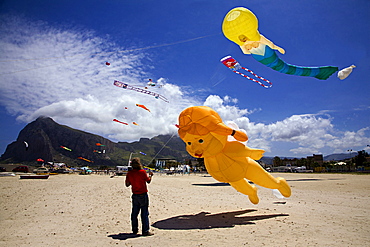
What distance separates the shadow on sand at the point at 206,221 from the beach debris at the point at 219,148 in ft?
3.59

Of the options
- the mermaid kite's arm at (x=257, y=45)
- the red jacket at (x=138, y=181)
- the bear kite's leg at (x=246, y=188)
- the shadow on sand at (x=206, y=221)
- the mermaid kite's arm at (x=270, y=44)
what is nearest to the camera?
the red jacket at (x=138, y=181)

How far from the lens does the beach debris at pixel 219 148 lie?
26.0 ft

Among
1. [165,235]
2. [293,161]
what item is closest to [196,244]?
[165,235]

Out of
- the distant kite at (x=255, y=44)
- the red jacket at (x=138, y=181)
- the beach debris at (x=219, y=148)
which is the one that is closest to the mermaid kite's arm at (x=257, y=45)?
the distant kite at (x=255, y=44)

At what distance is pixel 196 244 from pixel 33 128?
19983 cm

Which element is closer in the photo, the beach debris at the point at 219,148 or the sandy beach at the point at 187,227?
the sandy beach at the point at 187,227

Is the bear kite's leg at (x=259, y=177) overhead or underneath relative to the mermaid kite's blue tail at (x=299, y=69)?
underneath

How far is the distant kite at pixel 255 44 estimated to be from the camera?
365 inches

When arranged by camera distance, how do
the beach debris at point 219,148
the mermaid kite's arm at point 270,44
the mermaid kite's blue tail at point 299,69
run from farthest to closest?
the mermaid kite's blue tail at point 299,69
the mermaid kite's arm at point 270,44
the beach debris at point 219,148

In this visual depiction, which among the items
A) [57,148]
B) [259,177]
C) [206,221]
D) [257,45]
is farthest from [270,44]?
[57,148]

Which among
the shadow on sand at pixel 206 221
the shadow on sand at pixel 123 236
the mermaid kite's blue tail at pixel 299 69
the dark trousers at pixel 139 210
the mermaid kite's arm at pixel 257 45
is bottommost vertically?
the shadow on sand at pixel 206 221

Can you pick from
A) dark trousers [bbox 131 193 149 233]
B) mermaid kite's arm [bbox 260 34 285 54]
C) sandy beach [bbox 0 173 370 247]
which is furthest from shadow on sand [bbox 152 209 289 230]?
mermaid kite's arm [bbox 260 34 285 54]

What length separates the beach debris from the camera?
792 cm

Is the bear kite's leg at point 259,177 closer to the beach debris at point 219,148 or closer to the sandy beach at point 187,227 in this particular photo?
the beach debris at point 219,148
